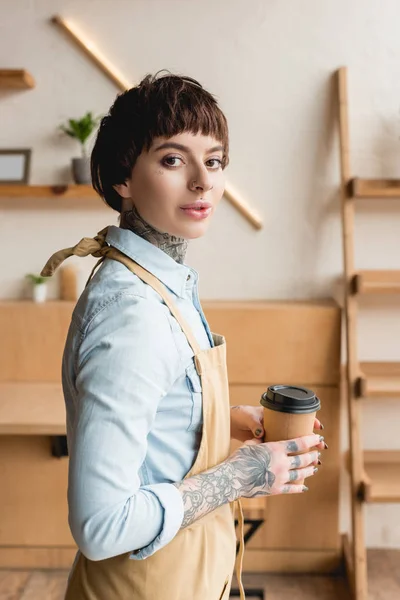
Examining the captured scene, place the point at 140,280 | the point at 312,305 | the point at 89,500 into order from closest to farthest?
the point at 89,500
the point at 140,280
the point at 312,305

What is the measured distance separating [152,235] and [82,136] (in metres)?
1.68

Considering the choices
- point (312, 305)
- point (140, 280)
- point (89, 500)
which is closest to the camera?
point (89, 500)

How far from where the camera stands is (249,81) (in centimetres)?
268

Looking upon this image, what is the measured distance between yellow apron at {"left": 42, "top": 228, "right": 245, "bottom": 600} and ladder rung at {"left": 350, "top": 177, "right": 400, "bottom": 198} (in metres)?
1.56

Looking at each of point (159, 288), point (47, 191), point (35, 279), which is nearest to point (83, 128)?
point (47, 191)

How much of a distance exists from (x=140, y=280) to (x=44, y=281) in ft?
6.08

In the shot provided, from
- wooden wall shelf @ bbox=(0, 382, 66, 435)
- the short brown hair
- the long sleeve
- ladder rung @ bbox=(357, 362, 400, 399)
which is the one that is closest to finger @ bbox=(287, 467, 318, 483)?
the long sleeve

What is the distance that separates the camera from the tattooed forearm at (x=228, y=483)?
985 millimetres

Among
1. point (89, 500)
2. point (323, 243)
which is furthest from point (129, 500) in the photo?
point (323, 243)

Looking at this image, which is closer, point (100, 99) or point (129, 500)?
point (129, 500)

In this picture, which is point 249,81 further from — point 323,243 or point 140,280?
point 140,280

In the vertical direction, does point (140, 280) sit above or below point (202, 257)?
below

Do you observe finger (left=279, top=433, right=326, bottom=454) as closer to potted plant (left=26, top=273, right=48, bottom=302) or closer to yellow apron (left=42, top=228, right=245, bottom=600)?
yellow apron (left=42, top=228, right=245, bottom=600)

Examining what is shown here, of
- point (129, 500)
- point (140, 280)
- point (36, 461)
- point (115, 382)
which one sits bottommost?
point (36, 461)
